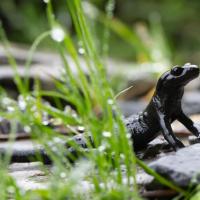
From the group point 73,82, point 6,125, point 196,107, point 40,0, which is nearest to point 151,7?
point 40,0

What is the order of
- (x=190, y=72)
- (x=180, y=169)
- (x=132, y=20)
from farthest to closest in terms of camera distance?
(x=132, y=20) → (x=190, y=72) → (x=180, y=169)

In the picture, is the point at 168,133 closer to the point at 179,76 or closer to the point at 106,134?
the point at 179,76

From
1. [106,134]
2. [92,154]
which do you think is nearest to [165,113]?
[106,134]

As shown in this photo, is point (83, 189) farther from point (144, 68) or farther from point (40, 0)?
point (40, 0)

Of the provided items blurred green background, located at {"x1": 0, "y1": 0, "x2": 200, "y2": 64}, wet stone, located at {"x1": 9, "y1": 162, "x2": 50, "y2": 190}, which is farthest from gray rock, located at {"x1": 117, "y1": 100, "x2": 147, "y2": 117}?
blurred green background, located at {"x1": 0, "y1": 0, "x2": 200, "y2": 64}

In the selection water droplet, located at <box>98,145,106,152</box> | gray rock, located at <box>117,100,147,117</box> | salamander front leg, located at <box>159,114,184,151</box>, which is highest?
gray rock, located at <box>117,100,147,117</box>

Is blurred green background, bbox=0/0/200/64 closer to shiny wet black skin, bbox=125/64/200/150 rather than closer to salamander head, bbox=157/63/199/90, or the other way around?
shiny wet black skin, bbox=125/64/200/150

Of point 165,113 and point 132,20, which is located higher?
point 132,20
